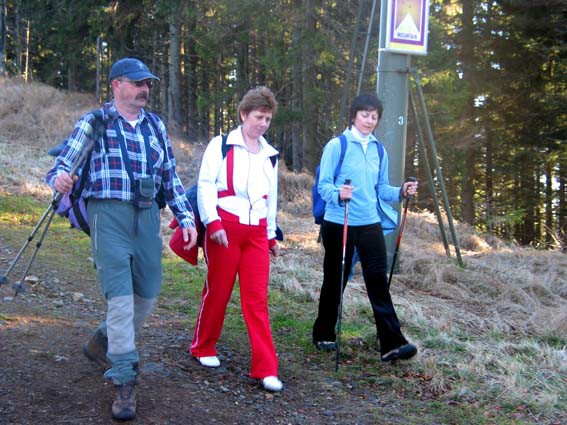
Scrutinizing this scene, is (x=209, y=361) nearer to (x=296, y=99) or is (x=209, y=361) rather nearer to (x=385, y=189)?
(x=385, y=189)

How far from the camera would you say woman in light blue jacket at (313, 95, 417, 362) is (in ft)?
17.0

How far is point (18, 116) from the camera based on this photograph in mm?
21188

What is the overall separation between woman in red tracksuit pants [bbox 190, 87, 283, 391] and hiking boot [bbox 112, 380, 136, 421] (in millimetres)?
1056

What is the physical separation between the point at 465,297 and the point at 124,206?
5.16m

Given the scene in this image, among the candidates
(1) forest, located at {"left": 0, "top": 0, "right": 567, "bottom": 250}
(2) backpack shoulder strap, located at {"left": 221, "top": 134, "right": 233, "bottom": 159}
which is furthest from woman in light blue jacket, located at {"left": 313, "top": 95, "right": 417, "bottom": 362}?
(1) forest, located at {"left": 0, "top": 0, "right": 567, "bottom": 250}

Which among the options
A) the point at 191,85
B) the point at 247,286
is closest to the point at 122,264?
the point at 247,286

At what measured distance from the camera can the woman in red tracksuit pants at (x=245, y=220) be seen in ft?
15.0

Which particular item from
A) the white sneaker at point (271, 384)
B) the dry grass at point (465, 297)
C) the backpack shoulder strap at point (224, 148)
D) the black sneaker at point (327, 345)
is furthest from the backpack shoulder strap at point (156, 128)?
the dry grass at point (465, 297)

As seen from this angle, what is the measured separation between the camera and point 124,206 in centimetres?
386

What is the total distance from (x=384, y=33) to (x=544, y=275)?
4156 mm

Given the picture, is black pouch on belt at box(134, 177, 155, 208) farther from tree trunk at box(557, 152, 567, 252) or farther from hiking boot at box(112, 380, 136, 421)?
tree trunk at box(557, 152, 567, 252)

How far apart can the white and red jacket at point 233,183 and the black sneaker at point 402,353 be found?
1.53 meters

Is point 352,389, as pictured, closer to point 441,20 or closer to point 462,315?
point 462,315

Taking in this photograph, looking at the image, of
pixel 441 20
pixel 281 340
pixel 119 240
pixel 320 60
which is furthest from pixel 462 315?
pixel 441 20
